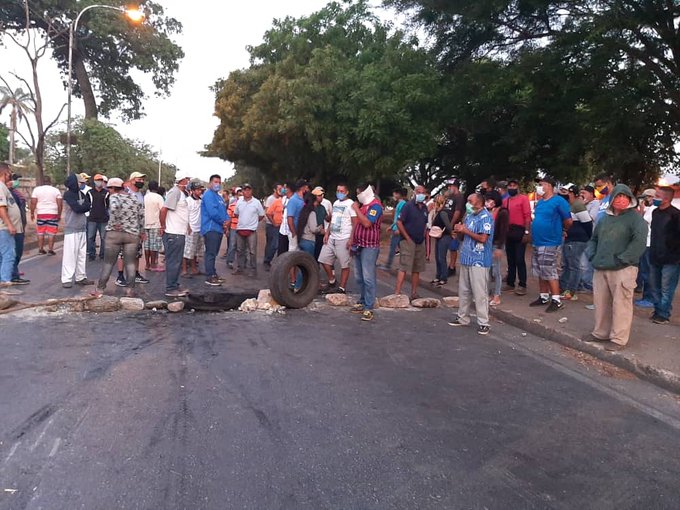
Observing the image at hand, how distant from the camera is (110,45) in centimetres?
3134

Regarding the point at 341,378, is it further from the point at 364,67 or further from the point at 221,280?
the point at 364,67

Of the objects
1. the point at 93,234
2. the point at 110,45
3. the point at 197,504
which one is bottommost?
the point at 197,504

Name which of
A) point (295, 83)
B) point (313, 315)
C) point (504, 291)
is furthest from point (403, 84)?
point (313, 315)

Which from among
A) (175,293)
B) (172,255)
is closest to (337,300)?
(175,293)

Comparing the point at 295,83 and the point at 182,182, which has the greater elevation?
the point at 295,83

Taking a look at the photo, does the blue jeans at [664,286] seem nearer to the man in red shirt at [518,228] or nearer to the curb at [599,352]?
the curb at [599,352]

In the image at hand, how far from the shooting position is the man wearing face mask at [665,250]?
6.87 meters

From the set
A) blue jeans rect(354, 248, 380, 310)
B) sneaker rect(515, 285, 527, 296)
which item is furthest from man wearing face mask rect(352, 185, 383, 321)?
sneaker rect(515, 285, 527, 296)

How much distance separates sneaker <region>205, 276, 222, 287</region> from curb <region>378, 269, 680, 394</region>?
4.69 m

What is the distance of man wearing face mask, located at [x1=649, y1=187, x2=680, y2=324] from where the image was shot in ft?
22.5

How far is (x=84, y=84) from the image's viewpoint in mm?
31297

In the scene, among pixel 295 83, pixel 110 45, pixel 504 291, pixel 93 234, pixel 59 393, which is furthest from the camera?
pixel 110 45

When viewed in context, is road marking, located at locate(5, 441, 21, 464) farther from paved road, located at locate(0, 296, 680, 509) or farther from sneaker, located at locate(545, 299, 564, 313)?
sneaker, located at locate(545, 299, 564, 313)

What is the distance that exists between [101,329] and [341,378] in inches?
124
